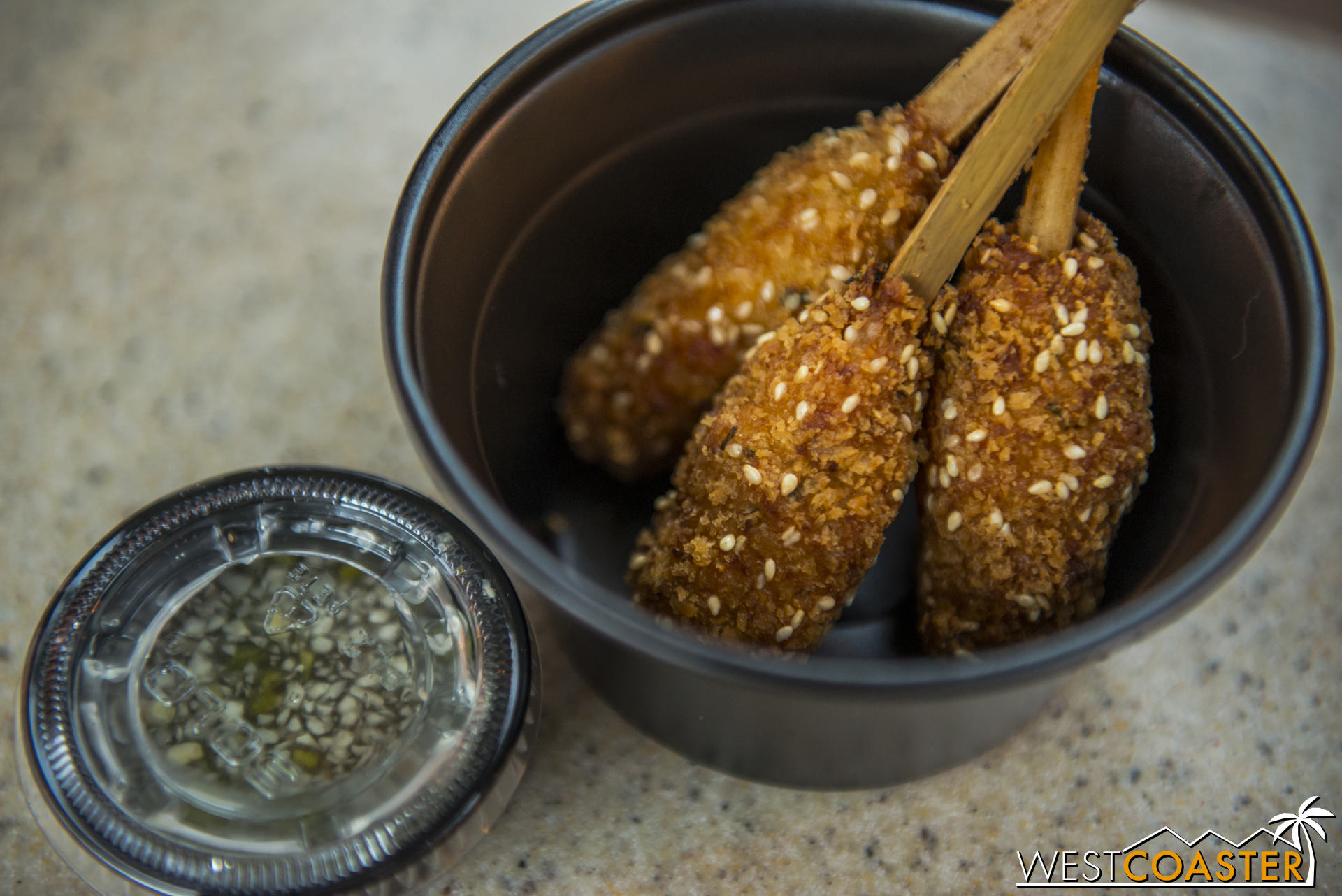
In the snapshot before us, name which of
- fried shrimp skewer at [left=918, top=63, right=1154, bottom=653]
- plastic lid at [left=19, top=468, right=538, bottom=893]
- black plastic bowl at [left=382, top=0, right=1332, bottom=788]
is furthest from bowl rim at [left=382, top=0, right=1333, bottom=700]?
plastic lid at [left=19, top=468, right=538, bottom=893]

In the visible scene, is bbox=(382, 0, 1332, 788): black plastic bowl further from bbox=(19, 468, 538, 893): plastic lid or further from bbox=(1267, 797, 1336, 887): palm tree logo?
bbox=(1267, 797, 1336, 887): palm tree logo

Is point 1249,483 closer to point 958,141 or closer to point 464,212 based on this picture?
point 958,141

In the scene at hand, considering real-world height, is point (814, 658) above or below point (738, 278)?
below

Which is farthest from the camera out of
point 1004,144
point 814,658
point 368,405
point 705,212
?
point 368,405

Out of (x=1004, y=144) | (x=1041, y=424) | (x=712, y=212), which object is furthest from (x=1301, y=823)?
(x=712, y=212)

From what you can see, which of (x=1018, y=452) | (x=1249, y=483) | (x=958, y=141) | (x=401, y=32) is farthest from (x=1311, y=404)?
(x=401, y=32)

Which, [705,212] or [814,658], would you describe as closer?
[814,658]

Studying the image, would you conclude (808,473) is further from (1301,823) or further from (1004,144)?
(1301,823)
